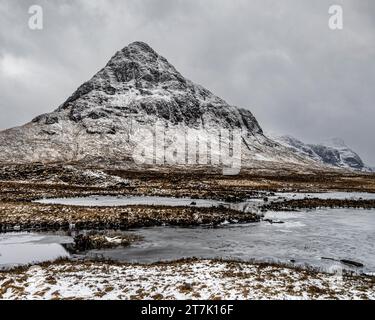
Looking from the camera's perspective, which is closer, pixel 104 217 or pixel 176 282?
pixel 176 282

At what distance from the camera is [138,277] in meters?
16.4

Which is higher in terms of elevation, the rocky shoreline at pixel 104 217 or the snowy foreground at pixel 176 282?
the rocky shoreline at pixel 104 217

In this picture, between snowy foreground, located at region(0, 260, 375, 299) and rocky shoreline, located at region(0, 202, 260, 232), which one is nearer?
snowy foreground, located at region(0, 260, 375, 299)

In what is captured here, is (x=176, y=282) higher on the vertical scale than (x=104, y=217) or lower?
lower

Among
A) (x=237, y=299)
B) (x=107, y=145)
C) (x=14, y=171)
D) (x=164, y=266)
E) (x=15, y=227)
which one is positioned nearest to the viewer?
(x=237, y=299)

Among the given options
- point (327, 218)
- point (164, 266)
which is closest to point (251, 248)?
point (164, 266)

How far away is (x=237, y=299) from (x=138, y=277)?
5.28m

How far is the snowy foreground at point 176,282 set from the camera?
46.2ft

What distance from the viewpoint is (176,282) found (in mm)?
15609

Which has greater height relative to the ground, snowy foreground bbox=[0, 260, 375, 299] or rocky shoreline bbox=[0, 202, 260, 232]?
rocky shoreline bbox=[0, 202, 260, 232]

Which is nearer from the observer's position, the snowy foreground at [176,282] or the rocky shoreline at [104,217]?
the snowy foreground at [176,282]

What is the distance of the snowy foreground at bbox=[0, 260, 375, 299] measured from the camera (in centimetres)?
1407
